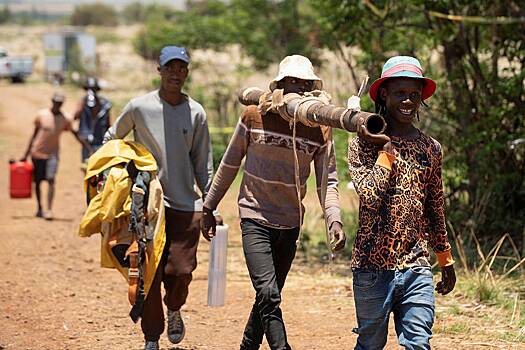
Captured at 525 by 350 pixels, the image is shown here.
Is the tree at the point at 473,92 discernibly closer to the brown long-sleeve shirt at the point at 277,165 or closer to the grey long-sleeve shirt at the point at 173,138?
the grey long-sleeve shirt at the point at 173,138

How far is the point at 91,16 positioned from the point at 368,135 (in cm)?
9430

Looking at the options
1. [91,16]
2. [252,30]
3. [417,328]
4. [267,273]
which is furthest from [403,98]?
[91,16]

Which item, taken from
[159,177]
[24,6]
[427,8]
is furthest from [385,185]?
[24,6]

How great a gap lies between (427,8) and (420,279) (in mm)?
5823

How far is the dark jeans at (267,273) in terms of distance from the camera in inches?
199

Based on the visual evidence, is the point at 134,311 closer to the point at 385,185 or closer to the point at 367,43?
the point at 385,185

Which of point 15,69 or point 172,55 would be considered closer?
point 172,55

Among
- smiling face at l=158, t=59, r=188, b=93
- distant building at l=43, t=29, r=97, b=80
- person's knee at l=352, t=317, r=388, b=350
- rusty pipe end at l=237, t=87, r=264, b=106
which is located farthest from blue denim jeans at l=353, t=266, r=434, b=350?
distant building at l=43, t=29, r=97, b=80

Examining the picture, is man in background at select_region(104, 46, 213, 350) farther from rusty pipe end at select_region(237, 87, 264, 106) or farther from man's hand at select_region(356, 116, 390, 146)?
man's hand at select_region(356, 116, 390, 146)

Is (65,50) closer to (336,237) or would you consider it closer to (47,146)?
(47,146)

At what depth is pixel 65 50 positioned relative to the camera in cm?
4853

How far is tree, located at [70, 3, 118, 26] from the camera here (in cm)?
9538

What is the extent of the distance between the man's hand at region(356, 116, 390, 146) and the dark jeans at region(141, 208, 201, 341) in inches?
78.4

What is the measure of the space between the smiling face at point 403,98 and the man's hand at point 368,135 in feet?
0.68
